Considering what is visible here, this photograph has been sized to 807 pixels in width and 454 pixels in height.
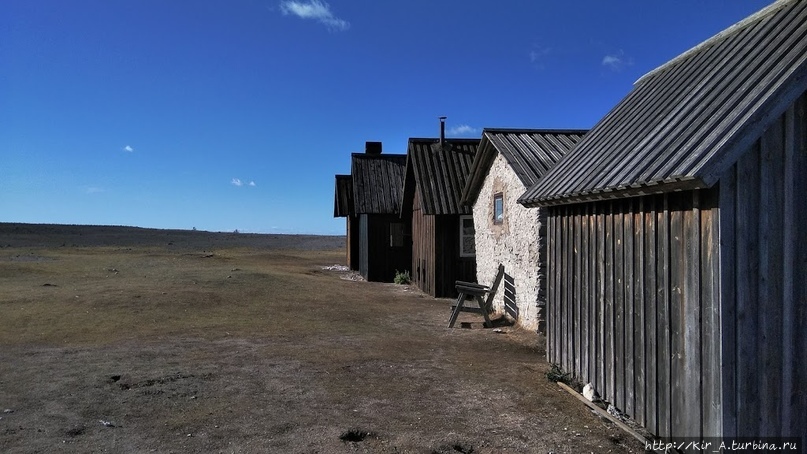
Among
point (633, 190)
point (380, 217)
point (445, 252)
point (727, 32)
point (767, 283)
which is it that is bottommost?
point (445, 252)

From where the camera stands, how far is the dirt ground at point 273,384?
568 cm

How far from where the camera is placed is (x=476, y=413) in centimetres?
655

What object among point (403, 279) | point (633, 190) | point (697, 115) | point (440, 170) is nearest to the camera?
point (633, 190)

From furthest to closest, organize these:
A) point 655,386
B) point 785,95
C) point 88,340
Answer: point 88,340 < point 655,386 < point 785,95

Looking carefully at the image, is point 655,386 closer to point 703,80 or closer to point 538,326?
point 703,80

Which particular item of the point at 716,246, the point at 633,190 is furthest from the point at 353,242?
the point at 716,246

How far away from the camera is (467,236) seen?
18.8 metres

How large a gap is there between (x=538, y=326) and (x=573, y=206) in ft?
14.1

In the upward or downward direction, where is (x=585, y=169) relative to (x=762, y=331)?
upward

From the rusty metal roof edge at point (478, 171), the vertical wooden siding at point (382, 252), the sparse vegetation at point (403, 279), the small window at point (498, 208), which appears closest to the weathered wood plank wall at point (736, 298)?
the small window at point (498, 208)

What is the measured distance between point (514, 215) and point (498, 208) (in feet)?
5.14

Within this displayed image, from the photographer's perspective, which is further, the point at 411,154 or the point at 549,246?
the point at 411,154

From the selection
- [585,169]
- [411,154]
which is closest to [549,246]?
[585,169]

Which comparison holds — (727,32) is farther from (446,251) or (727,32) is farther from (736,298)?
(446,251)
